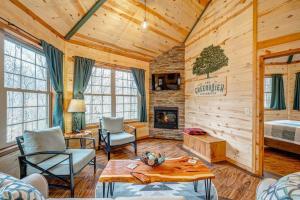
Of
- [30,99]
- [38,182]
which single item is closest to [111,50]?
[30,99]

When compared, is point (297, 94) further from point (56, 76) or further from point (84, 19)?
point (56, 76)

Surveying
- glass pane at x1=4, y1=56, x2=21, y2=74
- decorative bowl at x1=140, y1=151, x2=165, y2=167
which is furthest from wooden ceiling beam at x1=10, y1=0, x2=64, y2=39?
decorative bowl at x1=140, y1=151, x2=165, y2=167

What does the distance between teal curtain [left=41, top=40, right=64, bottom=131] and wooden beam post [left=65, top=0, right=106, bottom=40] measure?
0.47 m

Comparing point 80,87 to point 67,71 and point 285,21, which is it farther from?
point 285,21

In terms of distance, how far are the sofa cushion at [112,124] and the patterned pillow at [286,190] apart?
351cm

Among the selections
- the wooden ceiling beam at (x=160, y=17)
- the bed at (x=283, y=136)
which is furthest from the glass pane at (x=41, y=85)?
the bed at (x=283, y=136)

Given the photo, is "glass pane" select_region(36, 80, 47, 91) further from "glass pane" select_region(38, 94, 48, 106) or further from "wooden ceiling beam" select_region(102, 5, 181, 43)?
"wooden ceiling beam" select_region(102, 5, 181, 43)

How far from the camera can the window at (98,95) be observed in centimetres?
457

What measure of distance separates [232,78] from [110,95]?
3138mm

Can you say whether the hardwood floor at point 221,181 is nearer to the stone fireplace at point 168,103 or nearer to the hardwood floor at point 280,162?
the hardwood floor at point 280,162

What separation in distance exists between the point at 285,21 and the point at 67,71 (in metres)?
4.16

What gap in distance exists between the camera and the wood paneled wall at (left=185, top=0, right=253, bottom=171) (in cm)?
317

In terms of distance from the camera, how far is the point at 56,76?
348cm

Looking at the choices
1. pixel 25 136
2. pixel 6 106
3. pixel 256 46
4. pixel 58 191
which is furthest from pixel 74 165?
pixel 256 46
